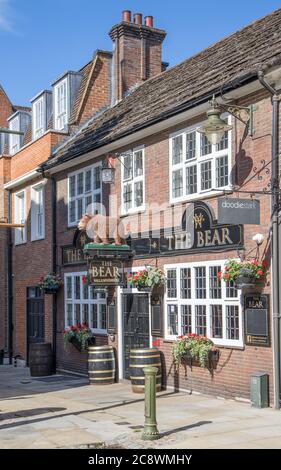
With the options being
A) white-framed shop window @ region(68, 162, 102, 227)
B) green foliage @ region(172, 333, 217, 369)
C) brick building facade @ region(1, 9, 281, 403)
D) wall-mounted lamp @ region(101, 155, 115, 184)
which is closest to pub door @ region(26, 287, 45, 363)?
brick building facade @ region(1, 9, 281, 403)

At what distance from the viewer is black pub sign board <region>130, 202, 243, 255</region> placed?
1276 cm

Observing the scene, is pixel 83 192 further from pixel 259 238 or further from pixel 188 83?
pixel 259 238

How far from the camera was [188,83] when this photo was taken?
53.0 ft

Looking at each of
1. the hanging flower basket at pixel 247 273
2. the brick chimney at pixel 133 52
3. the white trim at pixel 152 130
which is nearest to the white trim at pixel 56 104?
the brick chimney at pixel 133 52

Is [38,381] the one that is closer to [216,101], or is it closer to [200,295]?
A: [200,295]

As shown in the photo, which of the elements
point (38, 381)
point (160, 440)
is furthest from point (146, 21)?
point (160, 440)

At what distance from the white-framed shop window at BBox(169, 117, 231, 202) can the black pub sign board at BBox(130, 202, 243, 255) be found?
1.52 feet

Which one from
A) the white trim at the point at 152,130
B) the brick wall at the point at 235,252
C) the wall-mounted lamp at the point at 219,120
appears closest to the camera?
the wall-mounted lamp at the point at 219,120

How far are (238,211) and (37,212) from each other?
1187 cm

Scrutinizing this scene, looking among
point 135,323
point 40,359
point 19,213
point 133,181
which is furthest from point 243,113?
point 19,213

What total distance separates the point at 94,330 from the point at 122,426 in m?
7.43

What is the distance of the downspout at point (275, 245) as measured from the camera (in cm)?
1141

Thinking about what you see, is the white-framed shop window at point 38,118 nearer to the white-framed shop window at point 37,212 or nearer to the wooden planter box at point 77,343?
the white-framed shop window at point 37,212

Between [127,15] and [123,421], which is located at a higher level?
[127,15]
